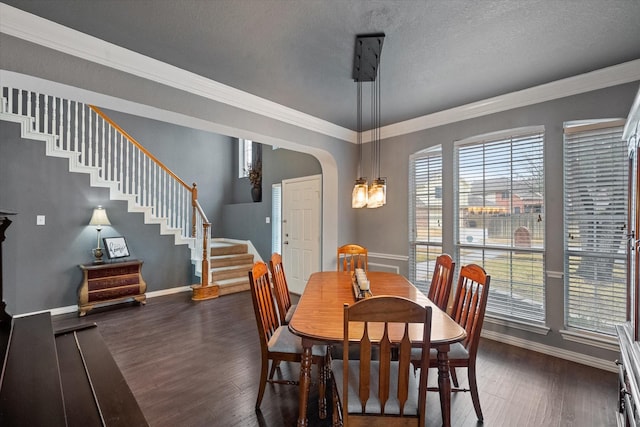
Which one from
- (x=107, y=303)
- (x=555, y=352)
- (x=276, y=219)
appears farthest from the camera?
(x=276, y=219)

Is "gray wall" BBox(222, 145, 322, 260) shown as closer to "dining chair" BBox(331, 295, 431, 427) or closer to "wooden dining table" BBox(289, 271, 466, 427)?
"wooden dining table" BBox(289, 271, 466, 427)

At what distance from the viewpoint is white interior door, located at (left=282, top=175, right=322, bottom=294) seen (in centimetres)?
473

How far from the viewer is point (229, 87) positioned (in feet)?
9.46

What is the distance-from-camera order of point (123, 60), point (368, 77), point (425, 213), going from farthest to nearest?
point (425, 213), point (368, 77), point (123, 60)

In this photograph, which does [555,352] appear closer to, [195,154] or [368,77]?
[368,77]

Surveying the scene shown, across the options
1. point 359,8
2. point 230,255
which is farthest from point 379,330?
point 230,255

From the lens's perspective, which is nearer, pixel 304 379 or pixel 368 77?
pixel 304 379

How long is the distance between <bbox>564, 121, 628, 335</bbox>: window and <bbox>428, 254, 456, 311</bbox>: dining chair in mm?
1351

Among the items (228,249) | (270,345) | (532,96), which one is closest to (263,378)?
(270,345)

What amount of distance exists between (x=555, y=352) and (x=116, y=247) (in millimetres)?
5819

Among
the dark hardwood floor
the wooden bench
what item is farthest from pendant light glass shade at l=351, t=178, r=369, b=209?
the wooden bench

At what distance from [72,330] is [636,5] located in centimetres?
397

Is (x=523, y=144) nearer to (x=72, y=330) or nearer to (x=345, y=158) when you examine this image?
(x=345, y=158)

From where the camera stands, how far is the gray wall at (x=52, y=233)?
3.67 meters
